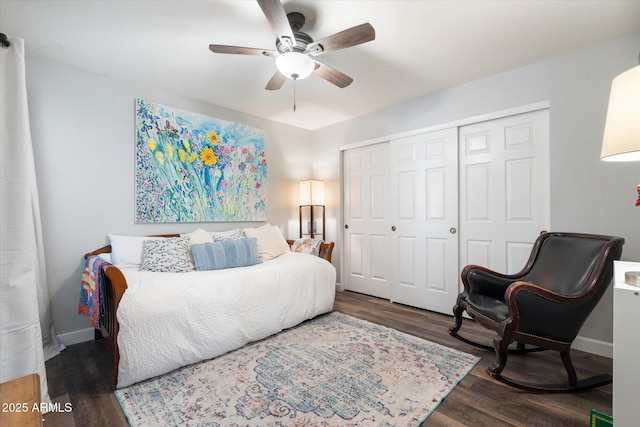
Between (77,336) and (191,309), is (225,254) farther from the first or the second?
(77,336)

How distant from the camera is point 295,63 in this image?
1.84 metres

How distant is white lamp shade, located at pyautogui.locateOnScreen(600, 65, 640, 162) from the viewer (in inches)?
40.3

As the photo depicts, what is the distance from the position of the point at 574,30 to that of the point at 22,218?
3.72 metres

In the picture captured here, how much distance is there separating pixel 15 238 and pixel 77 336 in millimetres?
1434

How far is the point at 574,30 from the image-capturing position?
6.68 ft

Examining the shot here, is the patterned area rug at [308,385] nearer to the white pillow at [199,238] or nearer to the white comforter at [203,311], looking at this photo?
the white comforter at [203,311]

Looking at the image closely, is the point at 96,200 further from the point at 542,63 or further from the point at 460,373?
the point at 542,63

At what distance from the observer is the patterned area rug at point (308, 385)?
1495mm

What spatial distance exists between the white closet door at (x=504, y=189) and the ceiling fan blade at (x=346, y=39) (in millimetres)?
1791

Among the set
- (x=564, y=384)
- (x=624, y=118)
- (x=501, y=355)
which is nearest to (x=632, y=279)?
(x=624, y=118)

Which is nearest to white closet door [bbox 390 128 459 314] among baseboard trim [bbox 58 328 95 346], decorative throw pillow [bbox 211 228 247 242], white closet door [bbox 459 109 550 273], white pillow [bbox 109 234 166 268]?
white closet door [bbox 459 109 550 273]

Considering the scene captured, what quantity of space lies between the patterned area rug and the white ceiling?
7.80ft

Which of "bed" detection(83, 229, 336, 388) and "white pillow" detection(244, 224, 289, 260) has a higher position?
"white pillow" detection(244, 224, 289, 260)

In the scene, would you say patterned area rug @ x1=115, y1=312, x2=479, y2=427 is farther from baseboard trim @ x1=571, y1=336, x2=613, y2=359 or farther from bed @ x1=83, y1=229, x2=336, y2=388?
baseboard trim @ x1=571, y1=336, x2=613, y2=359
